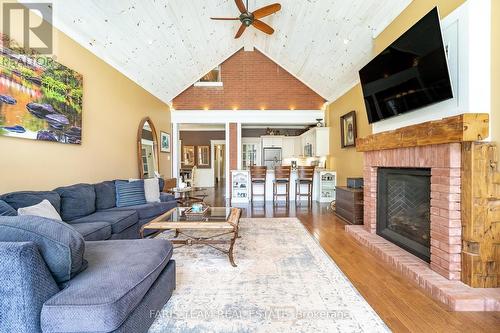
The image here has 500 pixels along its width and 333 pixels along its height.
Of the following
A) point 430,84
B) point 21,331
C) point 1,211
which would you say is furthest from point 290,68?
point 21,331

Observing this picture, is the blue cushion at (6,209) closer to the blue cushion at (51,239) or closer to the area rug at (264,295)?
the blue cushion at (51,239)

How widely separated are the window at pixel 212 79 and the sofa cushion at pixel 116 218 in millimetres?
4857

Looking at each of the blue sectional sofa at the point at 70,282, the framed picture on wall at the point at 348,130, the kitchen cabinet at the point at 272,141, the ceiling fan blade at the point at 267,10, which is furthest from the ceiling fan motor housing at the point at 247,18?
the kitchen cabinet at the point at 272,141

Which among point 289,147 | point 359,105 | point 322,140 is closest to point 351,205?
point 359,105

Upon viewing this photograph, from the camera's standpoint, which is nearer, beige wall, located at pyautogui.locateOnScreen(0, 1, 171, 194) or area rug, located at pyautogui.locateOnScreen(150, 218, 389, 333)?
area rug, located at pyautogui.locateOnScreen(150, 218, 389, 333)

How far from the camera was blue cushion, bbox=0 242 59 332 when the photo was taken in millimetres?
988

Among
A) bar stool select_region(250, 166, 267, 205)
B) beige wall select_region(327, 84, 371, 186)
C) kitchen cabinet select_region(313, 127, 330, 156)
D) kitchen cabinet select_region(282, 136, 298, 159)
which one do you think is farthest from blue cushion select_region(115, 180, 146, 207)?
kitchen cabinet select_region(282, 136, 298, 159)

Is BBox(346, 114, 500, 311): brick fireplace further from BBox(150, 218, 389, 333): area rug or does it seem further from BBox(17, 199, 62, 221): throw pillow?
BBox(17, 199, 62, 221): throw pillow

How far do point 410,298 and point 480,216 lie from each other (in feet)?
2.76

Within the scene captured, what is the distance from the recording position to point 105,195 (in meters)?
3.34

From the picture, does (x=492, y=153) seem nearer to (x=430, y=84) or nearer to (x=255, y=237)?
(x=430, y=84)

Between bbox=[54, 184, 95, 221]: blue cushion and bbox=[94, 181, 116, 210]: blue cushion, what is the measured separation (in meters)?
0.17

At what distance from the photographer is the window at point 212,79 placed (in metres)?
7.07

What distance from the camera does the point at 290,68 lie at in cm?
662
